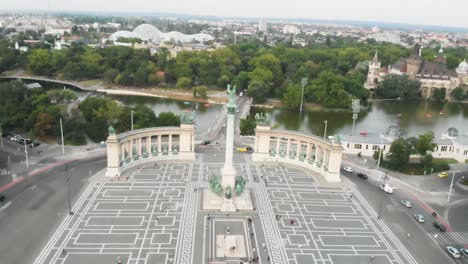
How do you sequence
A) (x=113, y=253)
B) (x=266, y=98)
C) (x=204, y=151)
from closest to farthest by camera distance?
(x=113, y=253) → (x=204, y=151) → (x=266, y=98)

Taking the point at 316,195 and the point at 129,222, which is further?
the point at 316,195

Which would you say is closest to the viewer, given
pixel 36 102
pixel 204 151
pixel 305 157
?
pixel 305 157

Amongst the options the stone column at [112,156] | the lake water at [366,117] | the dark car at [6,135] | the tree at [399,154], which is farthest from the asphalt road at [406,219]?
the dark car at [6,135]

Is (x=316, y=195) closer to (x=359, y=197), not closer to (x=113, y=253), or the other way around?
(x=359, y=197)

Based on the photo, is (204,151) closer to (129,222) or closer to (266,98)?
(129,222)

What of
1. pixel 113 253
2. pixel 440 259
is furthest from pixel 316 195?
pixel 113 253

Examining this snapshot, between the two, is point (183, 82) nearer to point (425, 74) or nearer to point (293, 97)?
point (293, 97)

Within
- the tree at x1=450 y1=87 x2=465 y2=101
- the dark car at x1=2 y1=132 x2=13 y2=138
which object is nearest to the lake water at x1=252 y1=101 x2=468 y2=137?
the tree at x1=450 y1=87 x2=465 y2=101
